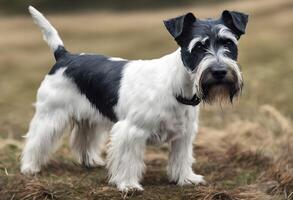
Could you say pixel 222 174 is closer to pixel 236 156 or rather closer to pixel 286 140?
pixel 236 156

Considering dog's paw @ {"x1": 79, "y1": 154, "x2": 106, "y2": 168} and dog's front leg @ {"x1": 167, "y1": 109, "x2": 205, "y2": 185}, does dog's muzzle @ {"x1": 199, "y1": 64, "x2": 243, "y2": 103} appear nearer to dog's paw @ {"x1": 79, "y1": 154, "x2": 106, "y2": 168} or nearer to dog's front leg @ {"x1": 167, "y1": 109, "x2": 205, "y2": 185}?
dog's front leg @ {"x1": 167, "y1": 109, "x2": 205, "y2": 185}

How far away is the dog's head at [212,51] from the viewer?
655cm

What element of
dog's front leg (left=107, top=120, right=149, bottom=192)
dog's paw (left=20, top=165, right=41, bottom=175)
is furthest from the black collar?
dog's paw (left=20, top=165, right=41, bottom=175)

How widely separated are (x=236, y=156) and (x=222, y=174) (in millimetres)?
768

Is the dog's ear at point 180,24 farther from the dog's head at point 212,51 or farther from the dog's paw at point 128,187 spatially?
the dog's paw at point 128,187

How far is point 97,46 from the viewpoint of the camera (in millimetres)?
21375

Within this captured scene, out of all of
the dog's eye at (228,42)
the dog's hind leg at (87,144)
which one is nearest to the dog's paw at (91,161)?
the dog's hind leg at (87,144)

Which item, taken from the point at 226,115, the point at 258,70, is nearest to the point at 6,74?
the point at 258,70

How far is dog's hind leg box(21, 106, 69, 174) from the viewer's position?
8.11 meters

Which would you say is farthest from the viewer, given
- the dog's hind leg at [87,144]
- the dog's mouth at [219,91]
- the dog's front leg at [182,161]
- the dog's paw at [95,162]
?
the dog's paw at [95,162]

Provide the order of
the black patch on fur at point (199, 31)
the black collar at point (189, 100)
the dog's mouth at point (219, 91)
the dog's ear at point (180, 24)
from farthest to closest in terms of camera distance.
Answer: the black collar at point (189, 100) < the dog's ear at point (180, 24) < the black patch on fur at point (199, 31) < the dog's mouth at point (219, 91)

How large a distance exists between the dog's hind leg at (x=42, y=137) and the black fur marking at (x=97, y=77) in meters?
0.41

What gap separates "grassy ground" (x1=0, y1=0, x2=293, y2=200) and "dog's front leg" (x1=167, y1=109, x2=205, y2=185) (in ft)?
0.43

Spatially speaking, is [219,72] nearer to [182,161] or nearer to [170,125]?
[170,125]
